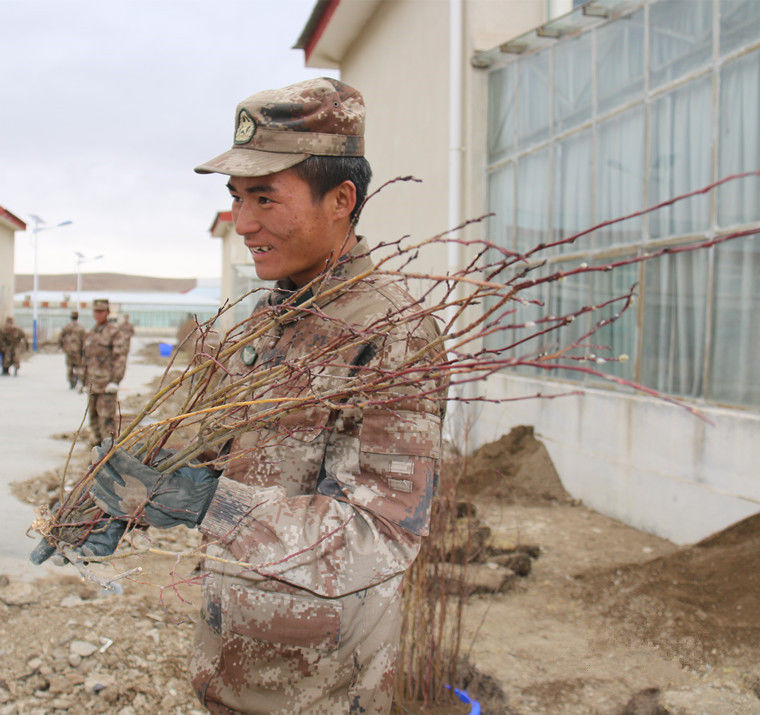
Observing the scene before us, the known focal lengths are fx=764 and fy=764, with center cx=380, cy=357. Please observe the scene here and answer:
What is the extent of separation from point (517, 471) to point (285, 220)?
533 cm

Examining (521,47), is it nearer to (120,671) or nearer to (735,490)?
(735,490)

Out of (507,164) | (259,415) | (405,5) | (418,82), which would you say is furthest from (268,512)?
(405,5)

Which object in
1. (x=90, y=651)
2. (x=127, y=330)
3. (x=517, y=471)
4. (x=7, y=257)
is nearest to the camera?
(x=90, y=651)

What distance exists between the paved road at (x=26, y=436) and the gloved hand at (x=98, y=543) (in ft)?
10.1

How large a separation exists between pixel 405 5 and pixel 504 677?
7.94 m

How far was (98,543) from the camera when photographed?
1.41 meters

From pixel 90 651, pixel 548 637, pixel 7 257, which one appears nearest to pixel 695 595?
pixel 548 637

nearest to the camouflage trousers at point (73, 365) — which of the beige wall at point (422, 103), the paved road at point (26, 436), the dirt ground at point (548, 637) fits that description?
the paved road at point (26, 436)

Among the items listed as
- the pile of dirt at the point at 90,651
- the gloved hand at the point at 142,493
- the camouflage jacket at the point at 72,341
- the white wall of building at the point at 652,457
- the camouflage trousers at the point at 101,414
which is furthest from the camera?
the camouflage jacket at the point at 72,341

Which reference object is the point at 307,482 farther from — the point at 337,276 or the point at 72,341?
the point at 72,341

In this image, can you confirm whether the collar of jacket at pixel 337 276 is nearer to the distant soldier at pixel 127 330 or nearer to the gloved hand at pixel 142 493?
the gloved hand at pixel 142 493

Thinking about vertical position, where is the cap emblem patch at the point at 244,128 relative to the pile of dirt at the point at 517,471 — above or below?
above

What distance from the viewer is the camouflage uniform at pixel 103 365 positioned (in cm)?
805

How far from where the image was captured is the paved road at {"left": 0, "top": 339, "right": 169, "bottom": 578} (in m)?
4.65
